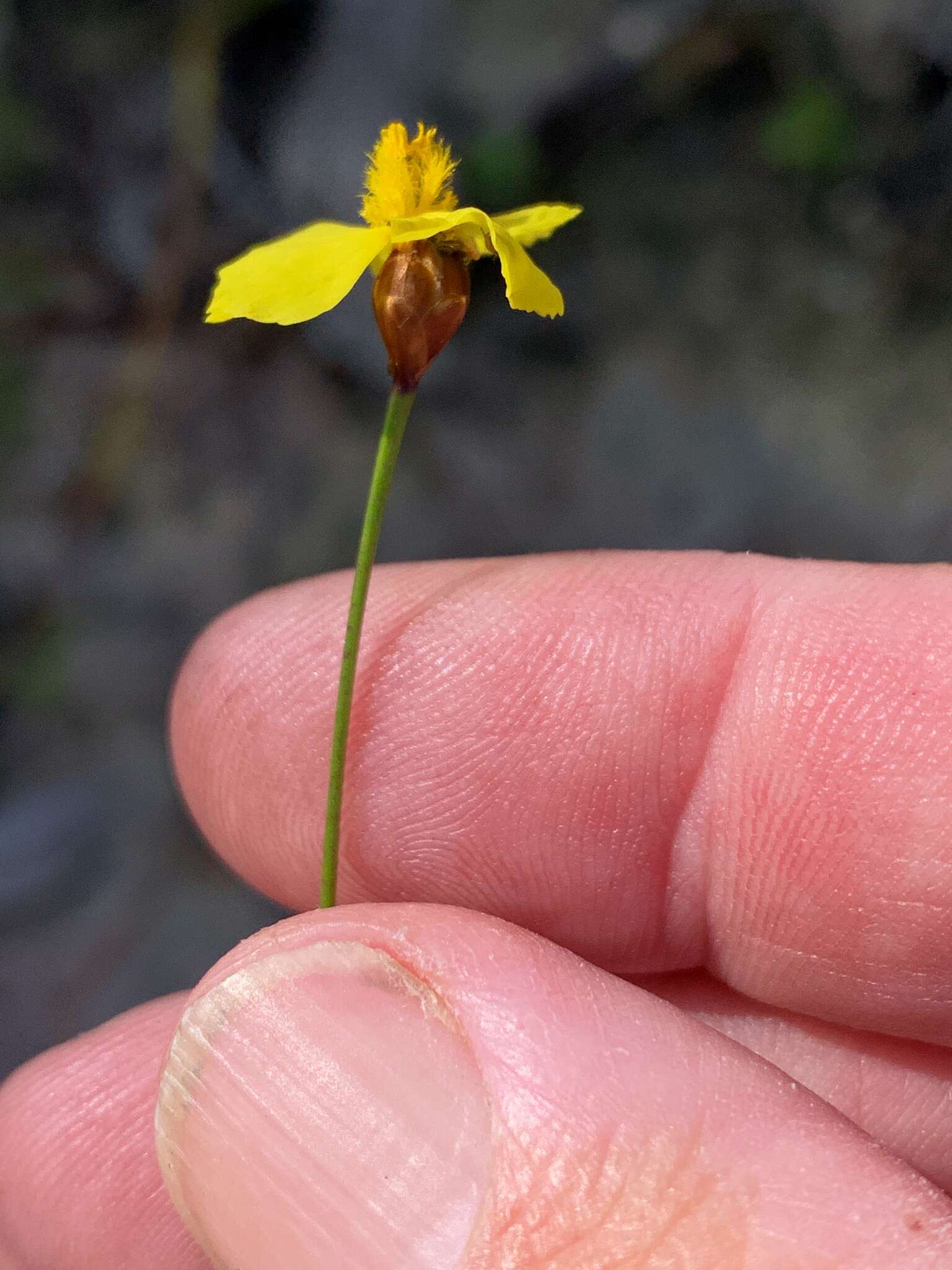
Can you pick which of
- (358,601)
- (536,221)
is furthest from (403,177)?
(358,601)

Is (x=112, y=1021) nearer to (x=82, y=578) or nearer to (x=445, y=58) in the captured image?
(x=82, y=578)

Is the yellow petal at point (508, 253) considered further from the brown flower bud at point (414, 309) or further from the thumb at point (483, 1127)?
the thumb at point (483, 1127)

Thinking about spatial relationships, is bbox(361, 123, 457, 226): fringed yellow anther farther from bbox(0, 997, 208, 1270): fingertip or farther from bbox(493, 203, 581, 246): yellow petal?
bbox(0, 997, 208, 1270): fingertip

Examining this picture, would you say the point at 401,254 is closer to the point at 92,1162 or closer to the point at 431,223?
the point at 431,223

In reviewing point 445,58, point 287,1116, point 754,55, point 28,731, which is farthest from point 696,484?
point 287,1116

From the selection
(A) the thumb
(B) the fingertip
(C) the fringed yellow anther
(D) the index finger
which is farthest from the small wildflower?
(B) the fingertip
